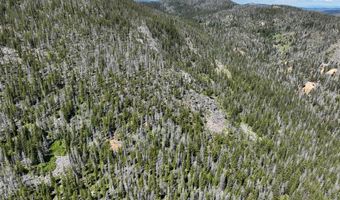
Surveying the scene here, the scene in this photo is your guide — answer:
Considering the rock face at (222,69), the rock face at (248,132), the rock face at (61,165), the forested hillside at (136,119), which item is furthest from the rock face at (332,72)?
the rock face at (61,165)

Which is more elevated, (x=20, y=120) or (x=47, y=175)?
(x=20, y=120)

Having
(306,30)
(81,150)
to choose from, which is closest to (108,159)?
(81,150)


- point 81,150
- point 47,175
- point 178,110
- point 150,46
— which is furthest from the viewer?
point 150,46

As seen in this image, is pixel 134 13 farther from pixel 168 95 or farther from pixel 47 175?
pixel 47 175

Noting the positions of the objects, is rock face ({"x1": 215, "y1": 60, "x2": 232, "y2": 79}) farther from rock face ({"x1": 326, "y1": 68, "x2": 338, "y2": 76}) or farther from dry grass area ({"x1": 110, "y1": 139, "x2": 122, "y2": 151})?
dry grass area ({"x1": 110, "y1": 139, "x2": 122, "y2": 151})

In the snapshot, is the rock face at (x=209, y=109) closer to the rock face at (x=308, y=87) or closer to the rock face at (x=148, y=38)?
the rock face at (x=148, y=38)

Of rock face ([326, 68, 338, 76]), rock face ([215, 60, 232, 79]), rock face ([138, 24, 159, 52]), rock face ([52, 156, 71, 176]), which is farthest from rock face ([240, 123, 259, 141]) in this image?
rock face ([326, 68, 338, 76])

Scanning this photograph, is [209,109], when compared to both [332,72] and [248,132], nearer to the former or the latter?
[248,132]
